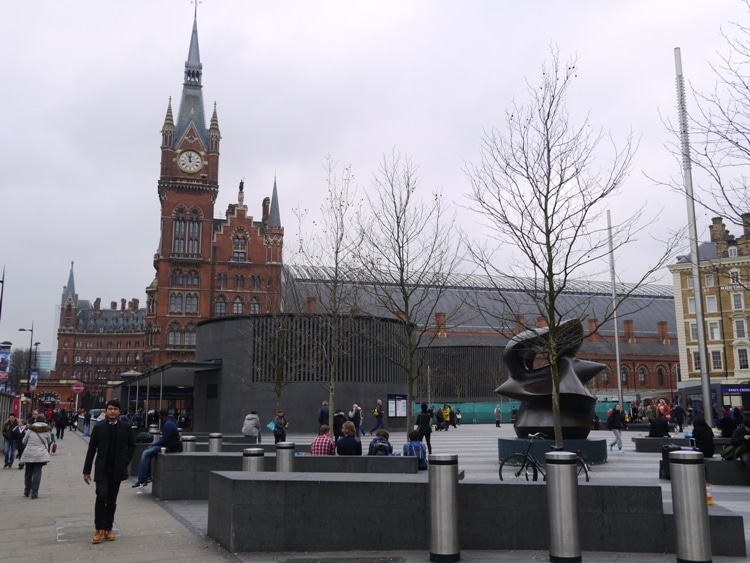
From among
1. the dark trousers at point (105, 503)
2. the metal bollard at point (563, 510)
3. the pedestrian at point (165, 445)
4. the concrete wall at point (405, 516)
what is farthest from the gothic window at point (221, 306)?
the metal bollard at point (563, 510)

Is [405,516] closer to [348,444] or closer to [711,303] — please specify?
[348,444]

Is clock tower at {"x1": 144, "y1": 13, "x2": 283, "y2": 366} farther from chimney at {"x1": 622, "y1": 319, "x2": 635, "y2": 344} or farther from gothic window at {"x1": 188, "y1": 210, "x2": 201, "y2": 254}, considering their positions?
chimney at {"x1": 622, "y1": 319, "x2": 635, "y2": 344}

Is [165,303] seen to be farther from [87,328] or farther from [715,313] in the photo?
[87,328]

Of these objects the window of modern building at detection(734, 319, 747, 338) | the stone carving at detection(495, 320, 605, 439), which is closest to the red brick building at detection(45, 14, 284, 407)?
the window of modern building at detection(734, 319, 747, 338)

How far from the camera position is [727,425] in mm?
19062

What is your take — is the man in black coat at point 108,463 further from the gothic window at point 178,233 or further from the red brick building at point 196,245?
the gothic window at point 178,233

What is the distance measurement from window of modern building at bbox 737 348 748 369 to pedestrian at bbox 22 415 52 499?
61703 millimetres

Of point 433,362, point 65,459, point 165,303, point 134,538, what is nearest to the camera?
point 134,538

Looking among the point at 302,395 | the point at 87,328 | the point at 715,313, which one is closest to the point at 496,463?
the point at 302,395

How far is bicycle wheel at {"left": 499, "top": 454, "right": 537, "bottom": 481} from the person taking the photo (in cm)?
1330

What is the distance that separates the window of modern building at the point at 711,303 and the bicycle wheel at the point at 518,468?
55.3 metres

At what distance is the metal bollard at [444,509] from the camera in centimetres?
754

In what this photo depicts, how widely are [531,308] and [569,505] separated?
80.3m

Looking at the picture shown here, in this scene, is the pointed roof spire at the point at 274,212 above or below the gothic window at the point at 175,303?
above
